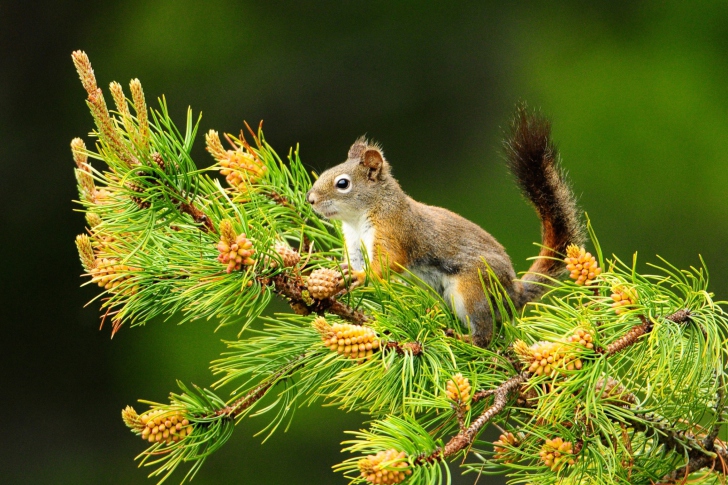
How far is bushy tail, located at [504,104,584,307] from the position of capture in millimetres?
1155

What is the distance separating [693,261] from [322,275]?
2.48 metres

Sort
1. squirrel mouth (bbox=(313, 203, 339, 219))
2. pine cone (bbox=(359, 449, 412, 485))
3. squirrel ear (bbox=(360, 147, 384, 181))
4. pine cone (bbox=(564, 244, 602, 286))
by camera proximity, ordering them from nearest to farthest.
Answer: pine cone (bbox=(359, 449, 412, 485)) < pine cone (bbox=(564, 244, 602, 286)) < squirrel mouth (bbox=(313, 203, 339, 219)) < squirrel ear (bbox=(360, 147, 384, 181))

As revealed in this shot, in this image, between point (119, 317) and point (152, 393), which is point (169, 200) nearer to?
point (119, 317)

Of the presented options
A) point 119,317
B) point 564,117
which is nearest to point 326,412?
point 564,117

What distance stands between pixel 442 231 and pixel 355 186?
0.16 meters

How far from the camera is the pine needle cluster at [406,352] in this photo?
2.39ft

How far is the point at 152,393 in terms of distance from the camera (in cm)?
307

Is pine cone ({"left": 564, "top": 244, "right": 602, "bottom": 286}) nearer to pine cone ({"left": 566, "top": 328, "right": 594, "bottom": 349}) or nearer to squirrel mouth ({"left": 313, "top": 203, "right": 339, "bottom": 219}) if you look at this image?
pine cone ({"left": 566, "top": 328, "right": 594, "bottom": 349})

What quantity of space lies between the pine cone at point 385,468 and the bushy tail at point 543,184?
49 centimetres

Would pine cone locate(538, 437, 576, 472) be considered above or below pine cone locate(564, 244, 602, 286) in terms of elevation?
below

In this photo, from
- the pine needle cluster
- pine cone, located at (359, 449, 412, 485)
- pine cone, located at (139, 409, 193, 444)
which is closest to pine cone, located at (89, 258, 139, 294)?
the pine needle cluster

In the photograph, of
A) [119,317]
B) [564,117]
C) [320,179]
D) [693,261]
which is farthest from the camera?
[564,117]

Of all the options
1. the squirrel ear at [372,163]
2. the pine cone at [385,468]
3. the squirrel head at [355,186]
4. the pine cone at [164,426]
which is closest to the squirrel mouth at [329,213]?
the squirrel head at [355,186]

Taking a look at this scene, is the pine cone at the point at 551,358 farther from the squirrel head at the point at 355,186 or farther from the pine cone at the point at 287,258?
the squirrel head at the point at 355,186
